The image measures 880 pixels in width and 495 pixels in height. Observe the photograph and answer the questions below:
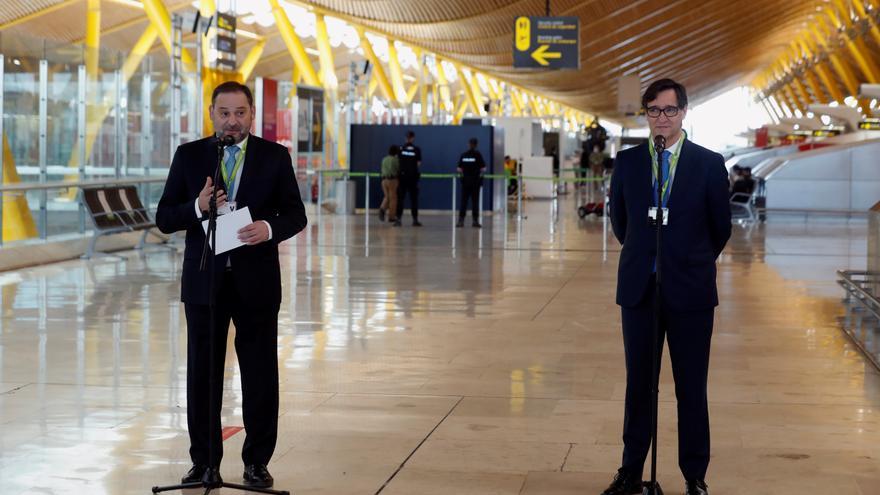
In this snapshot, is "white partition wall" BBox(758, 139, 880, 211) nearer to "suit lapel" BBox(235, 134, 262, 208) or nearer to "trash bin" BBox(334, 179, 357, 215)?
"trash bin" BBox(334, 179, 357, 215)

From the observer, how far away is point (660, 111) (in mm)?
4641

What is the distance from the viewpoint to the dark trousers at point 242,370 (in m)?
4.92

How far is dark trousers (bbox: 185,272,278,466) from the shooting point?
4918 millimetres

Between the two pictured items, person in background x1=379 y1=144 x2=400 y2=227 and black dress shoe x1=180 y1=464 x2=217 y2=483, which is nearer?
black dress shoe x1=180 y1=464 x2=217 y2=483

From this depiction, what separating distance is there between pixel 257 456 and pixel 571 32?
83.9 feet

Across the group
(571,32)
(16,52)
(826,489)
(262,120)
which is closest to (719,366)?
(826,489)

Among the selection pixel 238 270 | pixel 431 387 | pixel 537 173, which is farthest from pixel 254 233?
pixel 537 173

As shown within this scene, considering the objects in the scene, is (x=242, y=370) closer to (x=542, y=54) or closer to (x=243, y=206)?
(x=243, y=206)

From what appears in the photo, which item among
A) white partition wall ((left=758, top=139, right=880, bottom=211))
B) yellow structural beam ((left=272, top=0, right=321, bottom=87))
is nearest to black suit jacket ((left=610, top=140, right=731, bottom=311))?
white partition wall ((left=758, top=139, right=880, bottom=211))

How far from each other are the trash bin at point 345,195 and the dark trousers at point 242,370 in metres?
23.9

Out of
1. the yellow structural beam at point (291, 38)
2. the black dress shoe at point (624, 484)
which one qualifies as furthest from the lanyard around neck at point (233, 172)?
the yellow structural beam at point (291, 38)

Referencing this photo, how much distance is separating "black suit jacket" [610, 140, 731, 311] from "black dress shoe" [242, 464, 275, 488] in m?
1.55

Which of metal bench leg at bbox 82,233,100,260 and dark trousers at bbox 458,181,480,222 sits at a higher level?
dark trousers at bbox 458,181,480,222

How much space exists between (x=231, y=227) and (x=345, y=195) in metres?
24.3
